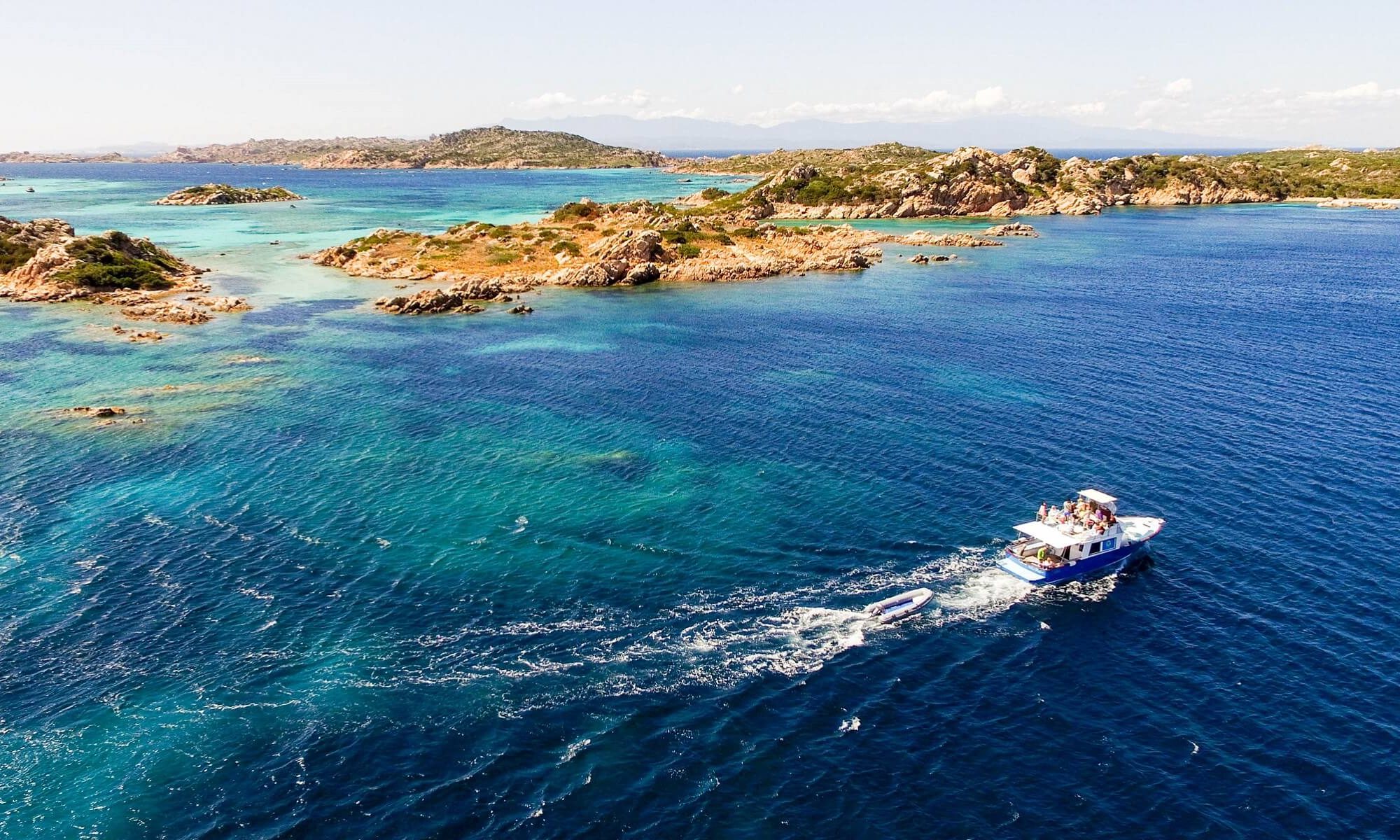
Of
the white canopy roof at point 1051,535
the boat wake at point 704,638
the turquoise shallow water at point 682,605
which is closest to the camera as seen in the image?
the turquoise shallow water at point 682,605

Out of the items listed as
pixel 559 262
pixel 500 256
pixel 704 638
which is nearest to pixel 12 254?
pixel 500 256

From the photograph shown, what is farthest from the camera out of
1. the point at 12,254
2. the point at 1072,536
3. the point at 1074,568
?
the point at 12,254

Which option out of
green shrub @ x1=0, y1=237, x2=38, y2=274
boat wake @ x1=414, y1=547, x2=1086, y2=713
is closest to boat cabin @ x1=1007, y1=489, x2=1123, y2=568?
boat wake @ x1=414, y1=547, x2=1086, y2=713

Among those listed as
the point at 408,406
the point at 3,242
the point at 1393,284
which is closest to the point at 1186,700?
the point at 408,406

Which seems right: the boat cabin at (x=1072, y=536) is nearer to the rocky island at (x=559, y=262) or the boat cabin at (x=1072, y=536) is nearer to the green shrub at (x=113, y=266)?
the rocky island at (x=559, y=262)

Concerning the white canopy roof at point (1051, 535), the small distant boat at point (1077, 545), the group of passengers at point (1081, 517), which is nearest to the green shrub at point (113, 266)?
the white canopy roof at point (1051, 535)

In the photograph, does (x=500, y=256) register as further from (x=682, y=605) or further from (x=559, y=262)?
(x=682, y=605)

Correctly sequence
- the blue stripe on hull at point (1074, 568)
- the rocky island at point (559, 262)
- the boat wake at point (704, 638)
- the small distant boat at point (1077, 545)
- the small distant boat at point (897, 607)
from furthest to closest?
the rocky island at point (559, 262), the small distant boat at point (1077, 545), the blue stripe on hull at point (1074, 568), the small distant boat at point (897, 607), the boat wake at point (704, 638)
